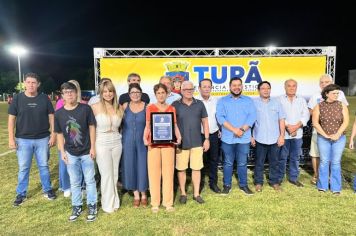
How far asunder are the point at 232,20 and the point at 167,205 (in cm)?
3851

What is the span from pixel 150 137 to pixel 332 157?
305 centimetres

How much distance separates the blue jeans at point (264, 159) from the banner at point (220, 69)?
1729 millimetres

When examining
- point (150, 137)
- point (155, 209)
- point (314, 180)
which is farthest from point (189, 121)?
point (314, 180)

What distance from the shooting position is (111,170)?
458cm

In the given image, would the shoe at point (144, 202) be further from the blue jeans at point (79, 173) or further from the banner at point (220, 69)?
the banner at point (220, 69)

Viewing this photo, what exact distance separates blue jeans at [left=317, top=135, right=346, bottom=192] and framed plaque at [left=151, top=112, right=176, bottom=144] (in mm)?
2631

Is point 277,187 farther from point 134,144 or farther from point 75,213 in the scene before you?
point 75,213

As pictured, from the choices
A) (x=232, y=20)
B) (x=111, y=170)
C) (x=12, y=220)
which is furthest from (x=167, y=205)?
(x=232, y=20)

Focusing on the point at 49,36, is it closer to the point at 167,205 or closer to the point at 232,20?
the point at 232,20

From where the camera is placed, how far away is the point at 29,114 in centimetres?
486

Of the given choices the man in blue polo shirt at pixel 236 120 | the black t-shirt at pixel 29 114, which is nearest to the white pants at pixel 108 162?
the black t-shirt at pixel 29 114

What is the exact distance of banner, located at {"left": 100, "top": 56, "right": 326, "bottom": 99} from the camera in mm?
6867

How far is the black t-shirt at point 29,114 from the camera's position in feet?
A: 15.9

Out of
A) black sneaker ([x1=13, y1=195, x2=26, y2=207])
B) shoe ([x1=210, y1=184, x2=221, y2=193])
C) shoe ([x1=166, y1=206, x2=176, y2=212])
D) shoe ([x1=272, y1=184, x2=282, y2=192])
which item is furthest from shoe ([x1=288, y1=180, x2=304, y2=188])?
black sneaker ([x1=13, y1=195, x2=26, y2=207])
